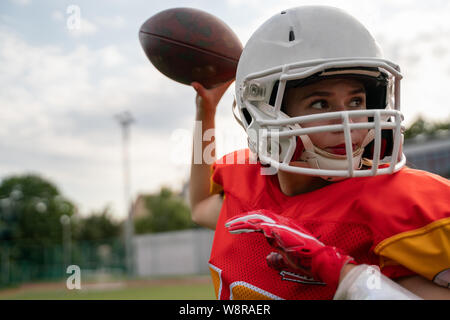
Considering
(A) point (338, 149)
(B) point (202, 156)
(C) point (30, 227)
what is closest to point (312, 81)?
(A) point (338, 149)

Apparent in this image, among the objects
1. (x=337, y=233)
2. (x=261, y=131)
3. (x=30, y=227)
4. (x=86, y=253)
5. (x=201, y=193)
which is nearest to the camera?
(x=337, y=233)

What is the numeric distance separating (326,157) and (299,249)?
0.33 m

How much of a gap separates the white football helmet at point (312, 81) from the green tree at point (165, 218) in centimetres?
3063

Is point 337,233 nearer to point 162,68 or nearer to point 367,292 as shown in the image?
point 367,292

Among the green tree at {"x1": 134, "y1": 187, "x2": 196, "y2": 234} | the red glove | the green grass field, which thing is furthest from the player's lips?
the green tree at {"x1": 134, "y1": 187, "x2": 196, "y2": 234}

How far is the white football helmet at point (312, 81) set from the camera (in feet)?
4.23

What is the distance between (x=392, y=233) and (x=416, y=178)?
20 cm

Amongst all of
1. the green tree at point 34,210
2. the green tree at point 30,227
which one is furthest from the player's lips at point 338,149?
the green tree at point 34,210

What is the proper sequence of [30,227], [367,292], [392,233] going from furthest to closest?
[30,227] < [392,233] < [367,292]

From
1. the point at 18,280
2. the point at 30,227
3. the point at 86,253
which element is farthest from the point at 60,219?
the point at 18,280

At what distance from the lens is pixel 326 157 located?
4.41ft

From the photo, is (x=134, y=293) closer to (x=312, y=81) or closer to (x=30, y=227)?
(x=312, y=81)

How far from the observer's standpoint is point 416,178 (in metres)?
1.28

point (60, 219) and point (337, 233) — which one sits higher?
point (337, 233)
